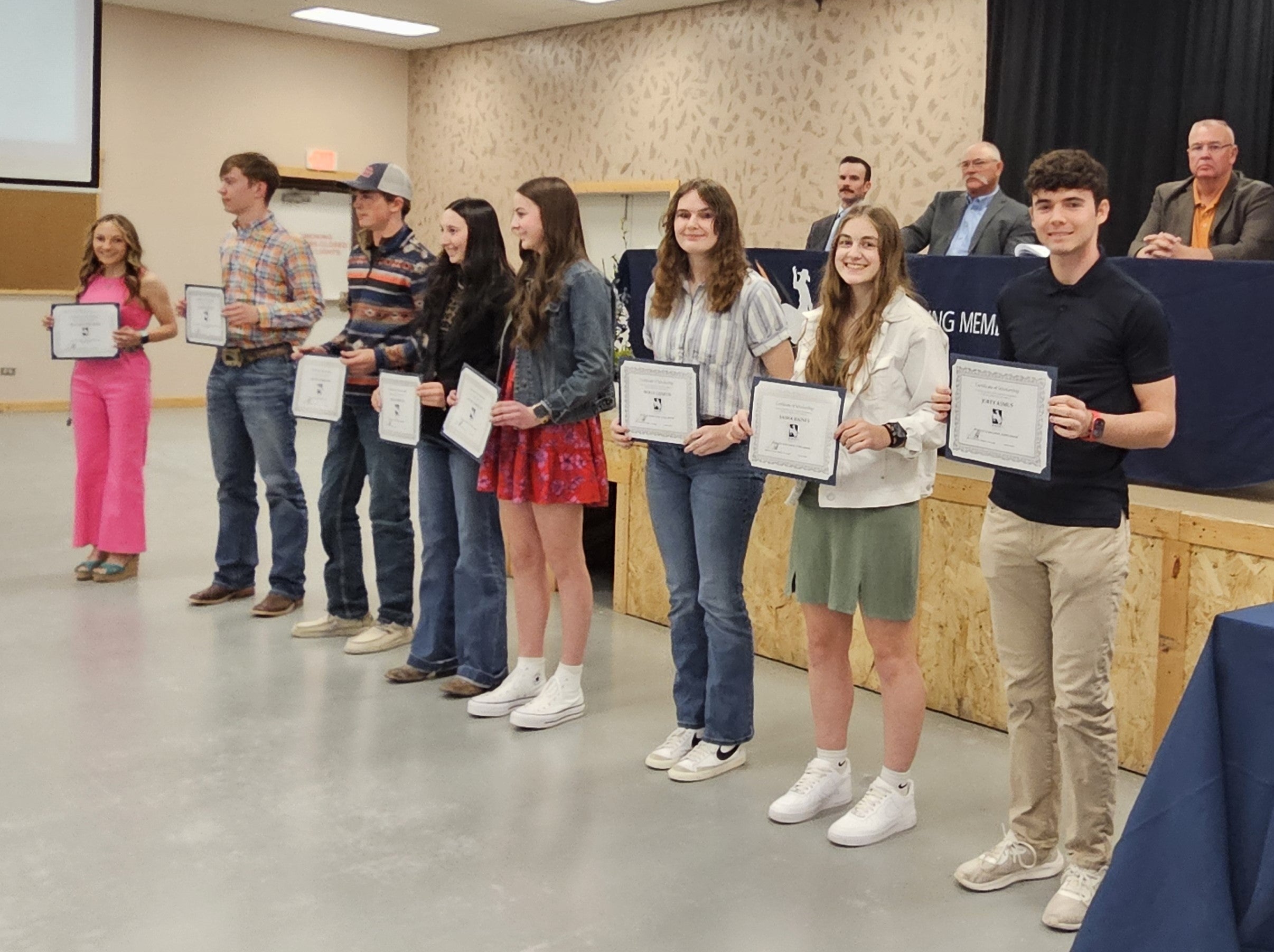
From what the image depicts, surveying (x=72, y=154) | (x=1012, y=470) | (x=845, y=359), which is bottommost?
(x=1012, y=470)

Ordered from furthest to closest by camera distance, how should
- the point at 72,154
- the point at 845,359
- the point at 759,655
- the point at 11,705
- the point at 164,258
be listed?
1. the point at 164,258
2. the point at 72,154
3. the point at 759,655
4. the point at 11,705
5. the point at 845,359

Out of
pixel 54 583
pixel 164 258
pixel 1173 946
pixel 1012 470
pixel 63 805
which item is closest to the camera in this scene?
pixel 1173 946

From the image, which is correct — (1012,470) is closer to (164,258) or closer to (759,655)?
(759,655)

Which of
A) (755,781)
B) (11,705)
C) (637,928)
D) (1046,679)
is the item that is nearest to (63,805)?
(11,705)

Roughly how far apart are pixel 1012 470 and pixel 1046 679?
45cm

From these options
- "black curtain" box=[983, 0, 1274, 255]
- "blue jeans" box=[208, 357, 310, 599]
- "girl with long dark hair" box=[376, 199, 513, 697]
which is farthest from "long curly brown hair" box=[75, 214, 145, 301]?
"black curtain" box=[983, 0, 1274, 255]

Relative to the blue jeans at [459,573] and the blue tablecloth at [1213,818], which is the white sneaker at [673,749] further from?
the blue tablecloth at [1213,818]

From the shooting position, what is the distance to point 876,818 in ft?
9.83

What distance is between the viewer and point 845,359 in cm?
290

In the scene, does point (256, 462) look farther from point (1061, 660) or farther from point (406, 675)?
point (1061, 660)

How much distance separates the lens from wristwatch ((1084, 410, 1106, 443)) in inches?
94.4

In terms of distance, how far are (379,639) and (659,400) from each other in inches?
65.0

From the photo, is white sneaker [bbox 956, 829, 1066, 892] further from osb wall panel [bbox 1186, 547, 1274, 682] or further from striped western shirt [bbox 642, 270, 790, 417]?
striped western shirt [bbox 642, 270, 790, 417]

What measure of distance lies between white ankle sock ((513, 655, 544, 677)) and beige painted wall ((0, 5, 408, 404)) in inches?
328
